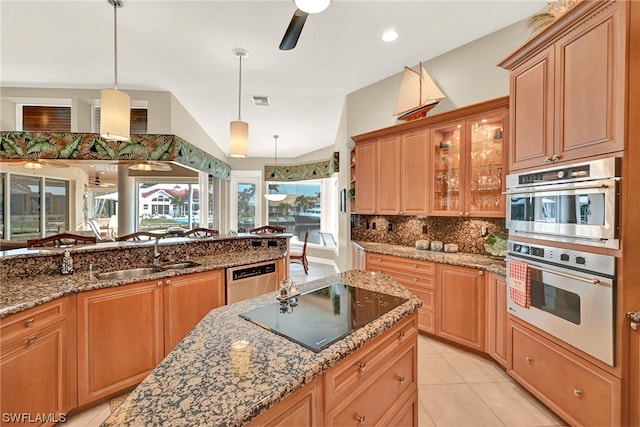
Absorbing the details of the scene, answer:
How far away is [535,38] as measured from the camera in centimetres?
194

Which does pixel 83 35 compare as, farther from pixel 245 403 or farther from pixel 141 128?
pixel 245 403

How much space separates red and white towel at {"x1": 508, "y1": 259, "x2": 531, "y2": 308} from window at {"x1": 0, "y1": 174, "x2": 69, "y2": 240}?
24.4ft

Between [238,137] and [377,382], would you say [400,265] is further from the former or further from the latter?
[238,137]

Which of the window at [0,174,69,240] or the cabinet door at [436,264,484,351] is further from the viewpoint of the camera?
the window at [0,174,69,240]

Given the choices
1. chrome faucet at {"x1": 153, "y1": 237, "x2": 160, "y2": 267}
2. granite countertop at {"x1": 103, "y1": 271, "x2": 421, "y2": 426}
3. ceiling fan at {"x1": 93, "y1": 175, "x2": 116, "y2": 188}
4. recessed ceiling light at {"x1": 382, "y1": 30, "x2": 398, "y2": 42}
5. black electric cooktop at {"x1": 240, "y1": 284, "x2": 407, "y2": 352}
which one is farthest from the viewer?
ceiling fan at {"x1": 93, "y1": 175, "x2": 116, "y2": 188}

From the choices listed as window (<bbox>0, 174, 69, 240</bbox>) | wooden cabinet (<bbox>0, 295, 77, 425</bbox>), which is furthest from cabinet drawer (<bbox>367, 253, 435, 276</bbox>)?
window (<bbox>0, 174, 69, 240</bbox>)

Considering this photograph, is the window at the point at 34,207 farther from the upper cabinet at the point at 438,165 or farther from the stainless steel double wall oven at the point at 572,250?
the stainless steel double wall oven at the point at 572,250

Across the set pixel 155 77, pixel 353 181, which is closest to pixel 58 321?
pixel 155 77

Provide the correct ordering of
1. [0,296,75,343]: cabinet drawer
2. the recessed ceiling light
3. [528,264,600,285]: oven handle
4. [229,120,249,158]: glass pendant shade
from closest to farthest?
[0,296,75,343]: cabinet drawer, [528,264,600,285]: oven handle, the recessed ceiling light, [229,120,249,158]: glass pendant shade

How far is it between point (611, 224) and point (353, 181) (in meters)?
3.10

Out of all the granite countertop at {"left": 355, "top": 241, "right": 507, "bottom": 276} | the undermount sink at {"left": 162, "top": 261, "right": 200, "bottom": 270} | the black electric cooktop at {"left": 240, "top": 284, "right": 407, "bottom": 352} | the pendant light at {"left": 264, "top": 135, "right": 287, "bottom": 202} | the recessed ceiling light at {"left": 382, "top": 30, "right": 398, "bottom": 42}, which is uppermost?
the recessed ceiling light at {"left": 382, "top": 30, "right": 398, "bottom": 42}

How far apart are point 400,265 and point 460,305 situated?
0.72 metres

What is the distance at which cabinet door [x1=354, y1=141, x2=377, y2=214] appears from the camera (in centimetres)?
379

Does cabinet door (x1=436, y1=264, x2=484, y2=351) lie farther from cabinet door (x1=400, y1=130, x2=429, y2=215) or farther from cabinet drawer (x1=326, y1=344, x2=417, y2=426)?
cabinet drawer (x1=326, y1=344, x2=417, y2=426)
